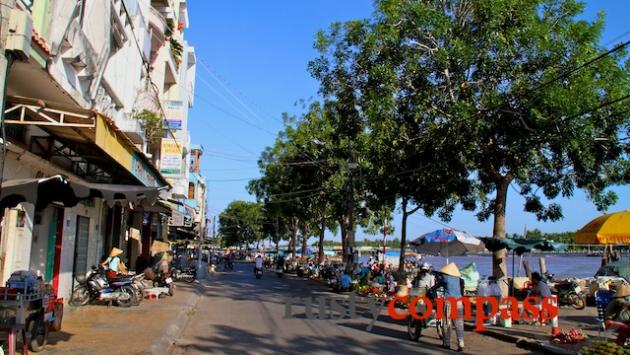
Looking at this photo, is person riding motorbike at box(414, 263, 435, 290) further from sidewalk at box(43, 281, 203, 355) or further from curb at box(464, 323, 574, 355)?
sidewalk at box(43, 281, 203, 355)

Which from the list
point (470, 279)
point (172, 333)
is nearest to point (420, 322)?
point (172, 333)

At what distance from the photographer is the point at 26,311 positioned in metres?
8.30

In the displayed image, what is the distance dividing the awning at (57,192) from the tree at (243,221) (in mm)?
86450

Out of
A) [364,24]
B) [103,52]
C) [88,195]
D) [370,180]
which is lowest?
[88,195]

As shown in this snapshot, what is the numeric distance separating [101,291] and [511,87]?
12717 mm

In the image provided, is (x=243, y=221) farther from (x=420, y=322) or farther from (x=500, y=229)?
(x=420, y=322)

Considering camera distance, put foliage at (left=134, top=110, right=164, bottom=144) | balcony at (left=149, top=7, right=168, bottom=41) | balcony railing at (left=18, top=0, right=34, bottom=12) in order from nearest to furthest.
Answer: balcony railing at (left=18, top=0, right=34, bottom=12) < foliage at (left=134, top=110, right=164, bottom=144) < balcony at (left=149, top=7, right=168, bottom=41)

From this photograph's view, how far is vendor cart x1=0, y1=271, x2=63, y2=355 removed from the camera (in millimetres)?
7676

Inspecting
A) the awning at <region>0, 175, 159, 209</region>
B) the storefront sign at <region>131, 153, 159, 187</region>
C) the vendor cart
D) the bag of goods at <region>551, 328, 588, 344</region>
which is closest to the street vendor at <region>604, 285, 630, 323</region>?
the bag of goods at <region>551, 328, 588, 344</region>

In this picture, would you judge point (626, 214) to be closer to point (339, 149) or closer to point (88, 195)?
point (88, 195)

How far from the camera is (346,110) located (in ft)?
71.3

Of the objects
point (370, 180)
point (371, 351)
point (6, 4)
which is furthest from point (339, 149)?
point (6, 4)

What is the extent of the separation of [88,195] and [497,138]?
40.5 ft

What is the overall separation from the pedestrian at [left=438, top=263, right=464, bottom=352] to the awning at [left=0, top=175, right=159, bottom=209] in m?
5.95
